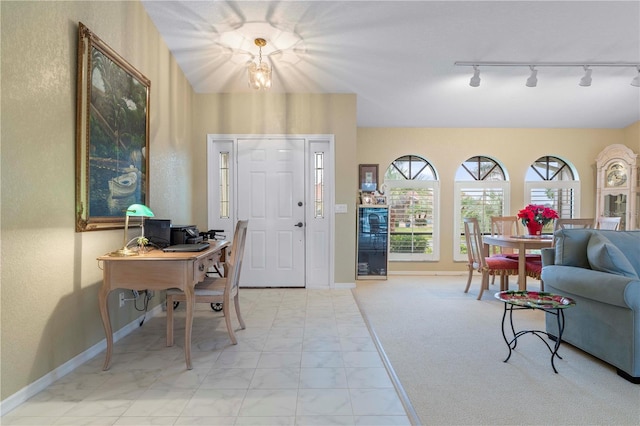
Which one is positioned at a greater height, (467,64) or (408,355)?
(467,64)

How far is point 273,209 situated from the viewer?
16.2ft

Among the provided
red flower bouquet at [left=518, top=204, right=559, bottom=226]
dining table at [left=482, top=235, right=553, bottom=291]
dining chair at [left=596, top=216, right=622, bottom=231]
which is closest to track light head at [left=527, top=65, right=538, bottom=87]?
red flower bouquet at [left=518, top=204, right=559, bottom=226]

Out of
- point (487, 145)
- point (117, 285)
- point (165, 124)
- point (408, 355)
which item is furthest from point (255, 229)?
point (487, 145)

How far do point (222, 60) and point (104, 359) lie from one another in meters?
3.28

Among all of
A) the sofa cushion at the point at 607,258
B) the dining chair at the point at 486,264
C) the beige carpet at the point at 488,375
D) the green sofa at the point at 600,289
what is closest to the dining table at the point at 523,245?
the dining chair at the point at 486,264

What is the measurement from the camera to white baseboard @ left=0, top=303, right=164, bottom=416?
195 cm

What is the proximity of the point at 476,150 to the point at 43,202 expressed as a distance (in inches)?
235

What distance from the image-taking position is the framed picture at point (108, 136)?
8.29 feet

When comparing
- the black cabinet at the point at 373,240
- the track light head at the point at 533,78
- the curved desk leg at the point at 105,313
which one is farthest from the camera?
the black cabinet at the point at 373,240

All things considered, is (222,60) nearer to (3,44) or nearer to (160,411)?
(3,44)

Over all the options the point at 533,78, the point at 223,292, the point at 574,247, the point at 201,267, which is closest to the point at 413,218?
the point at 533,78

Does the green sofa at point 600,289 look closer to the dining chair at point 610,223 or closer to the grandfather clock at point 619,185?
the dining chair at point 610,223

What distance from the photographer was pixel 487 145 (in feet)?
19.8

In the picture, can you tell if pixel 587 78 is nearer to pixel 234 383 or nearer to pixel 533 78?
pixel 533 78
